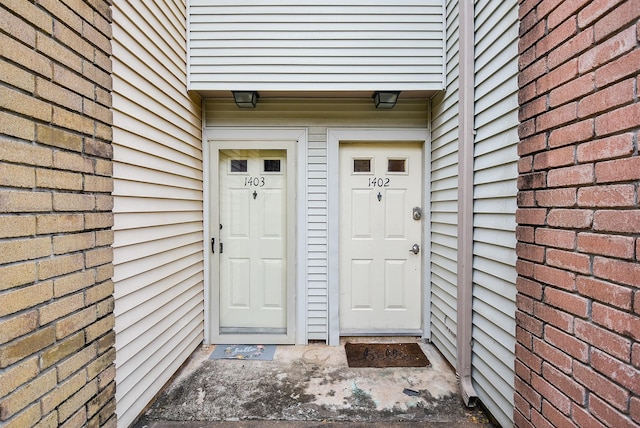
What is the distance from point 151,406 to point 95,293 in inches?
42.1

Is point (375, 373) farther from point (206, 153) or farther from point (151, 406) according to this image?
point (206, 153)

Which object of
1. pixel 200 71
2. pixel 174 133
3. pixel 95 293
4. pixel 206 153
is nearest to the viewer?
pixel 95 293

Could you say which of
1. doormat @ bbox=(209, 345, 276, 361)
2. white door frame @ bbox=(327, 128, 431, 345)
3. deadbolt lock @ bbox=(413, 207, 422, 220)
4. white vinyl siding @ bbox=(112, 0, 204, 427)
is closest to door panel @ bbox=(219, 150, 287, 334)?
doormat @ bbox=(209, 345, 276, 361)

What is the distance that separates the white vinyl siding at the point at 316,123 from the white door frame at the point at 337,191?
1.7 inches

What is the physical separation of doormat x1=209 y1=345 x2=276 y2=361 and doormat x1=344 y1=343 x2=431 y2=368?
0.70 m

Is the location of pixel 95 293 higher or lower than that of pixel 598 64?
lower

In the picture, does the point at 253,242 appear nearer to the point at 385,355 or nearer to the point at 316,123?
the point at 316,123

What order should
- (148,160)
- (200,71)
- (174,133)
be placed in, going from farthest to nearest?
(200,71) < (174,133) < (148,160)

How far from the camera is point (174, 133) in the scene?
92.0 inches

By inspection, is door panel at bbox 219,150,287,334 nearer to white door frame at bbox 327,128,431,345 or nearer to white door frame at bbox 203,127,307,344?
white door frame at bbox 203,127,307,344

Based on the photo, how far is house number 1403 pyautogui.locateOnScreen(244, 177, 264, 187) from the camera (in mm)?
2980

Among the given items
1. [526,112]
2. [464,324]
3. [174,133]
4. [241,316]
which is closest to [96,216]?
[174,133]

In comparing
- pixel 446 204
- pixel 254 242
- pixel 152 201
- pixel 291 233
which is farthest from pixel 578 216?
pixel 254 242

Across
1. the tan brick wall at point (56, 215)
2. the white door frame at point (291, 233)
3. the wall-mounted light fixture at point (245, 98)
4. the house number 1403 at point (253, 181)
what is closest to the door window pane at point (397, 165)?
the white door frame at point (291, 233)
